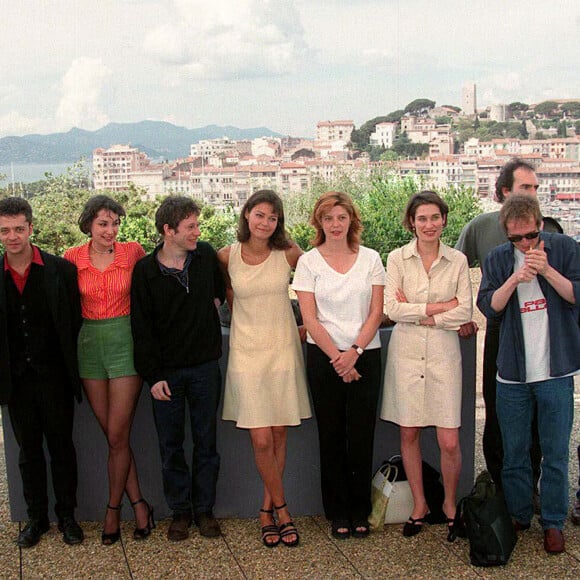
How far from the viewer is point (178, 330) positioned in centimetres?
326

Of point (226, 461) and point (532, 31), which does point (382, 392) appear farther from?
point (532, 31)

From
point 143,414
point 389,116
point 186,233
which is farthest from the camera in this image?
point 389,116

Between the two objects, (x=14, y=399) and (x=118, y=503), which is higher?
(x=14, y=399)

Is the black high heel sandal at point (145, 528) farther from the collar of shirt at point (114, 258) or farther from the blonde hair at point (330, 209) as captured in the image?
the blonde hair at point (330, 209)

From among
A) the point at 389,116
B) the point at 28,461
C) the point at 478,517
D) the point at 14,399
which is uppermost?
the point at 389,116

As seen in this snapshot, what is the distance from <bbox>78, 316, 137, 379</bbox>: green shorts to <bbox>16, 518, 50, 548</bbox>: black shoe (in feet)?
2.53

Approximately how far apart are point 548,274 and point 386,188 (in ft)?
89.9

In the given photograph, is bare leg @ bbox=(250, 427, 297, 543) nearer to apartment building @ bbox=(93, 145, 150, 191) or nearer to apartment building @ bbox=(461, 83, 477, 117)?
apartment building @ bbox=(93, 145, 150, 191)

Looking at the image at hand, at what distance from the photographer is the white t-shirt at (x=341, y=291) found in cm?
324

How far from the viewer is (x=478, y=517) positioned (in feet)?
10.4

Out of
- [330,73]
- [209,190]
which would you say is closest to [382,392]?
[209,190]

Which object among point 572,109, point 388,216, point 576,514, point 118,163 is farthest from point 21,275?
point 572,109

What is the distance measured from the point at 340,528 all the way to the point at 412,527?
0.32 m

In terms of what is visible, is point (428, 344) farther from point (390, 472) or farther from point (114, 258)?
point (114, 258)
